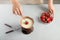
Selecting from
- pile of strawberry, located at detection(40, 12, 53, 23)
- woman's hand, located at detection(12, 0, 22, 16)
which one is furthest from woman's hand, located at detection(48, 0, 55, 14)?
woman's hand, located at detection(12, 0, 22, 16)

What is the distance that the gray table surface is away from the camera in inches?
41.6

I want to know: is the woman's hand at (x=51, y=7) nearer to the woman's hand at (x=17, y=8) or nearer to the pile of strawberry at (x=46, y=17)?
the pile of strawberry at (x=46, y=17)

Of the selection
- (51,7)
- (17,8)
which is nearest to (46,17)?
(51,7)

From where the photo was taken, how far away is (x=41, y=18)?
42.1 inches

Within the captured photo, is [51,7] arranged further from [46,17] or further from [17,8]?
[17,8]

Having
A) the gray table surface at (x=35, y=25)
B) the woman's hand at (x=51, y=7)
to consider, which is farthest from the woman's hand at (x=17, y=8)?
the woman's hand at (x=51, y=7)

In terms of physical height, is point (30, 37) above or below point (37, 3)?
below

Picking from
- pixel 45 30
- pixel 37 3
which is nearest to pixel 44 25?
pixel 45 30

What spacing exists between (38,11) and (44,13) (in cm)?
4

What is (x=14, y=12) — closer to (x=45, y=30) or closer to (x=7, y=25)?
(x=7, y=25)

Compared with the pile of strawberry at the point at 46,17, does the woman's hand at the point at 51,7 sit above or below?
above

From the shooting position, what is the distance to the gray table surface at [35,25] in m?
1.06

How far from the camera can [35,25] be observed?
42.1 inches

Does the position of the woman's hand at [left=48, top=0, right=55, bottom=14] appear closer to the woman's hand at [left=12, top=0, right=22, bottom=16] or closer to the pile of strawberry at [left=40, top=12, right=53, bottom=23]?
the pile of strawberry at [left=40, top=12, right=53, bottom=23]
